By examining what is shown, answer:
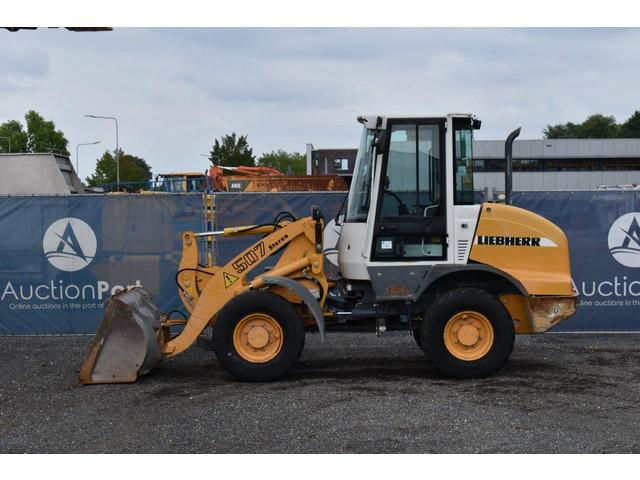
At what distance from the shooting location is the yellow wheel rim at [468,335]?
862 cm

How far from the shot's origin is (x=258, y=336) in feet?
28.1

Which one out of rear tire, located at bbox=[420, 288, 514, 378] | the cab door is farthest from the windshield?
rear tire, located at bbox=[420, 288, 514, 378]

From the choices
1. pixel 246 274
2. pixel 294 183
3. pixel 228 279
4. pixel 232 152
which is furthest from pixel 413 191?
pixel 232 152

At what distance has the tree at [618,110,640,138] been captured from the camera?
94750mm

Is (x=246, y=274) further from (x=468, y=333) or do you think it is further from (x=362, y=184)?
(x=468, y=333)

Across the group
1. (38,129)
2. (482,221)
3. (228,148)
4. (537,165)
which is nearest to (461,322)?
(482,221)

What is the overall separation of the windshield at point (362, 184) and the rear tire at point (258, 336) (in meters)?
1.32

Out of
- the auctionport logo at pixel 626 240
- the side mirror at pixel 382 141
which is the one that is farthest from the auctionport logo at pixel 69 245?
the auctionport logo at pixel 626 240

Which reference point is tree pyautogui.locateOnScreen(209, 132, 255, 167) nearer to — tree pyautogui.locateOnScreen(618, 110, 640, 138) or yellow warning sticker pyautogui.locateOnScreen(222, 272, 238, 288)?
yellow warning sticker pyautogui.locateOnScreen(222, 272, 238, 288)

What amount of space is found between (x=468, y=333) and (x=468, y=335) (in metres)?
0.02

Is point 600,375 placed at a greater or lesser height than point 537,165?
lesser

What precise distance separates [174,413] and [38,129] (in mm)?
72927

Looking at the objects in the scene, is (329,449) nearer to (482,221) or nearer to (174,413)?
(174,413)

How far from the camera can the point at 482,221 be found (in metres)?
8.73
